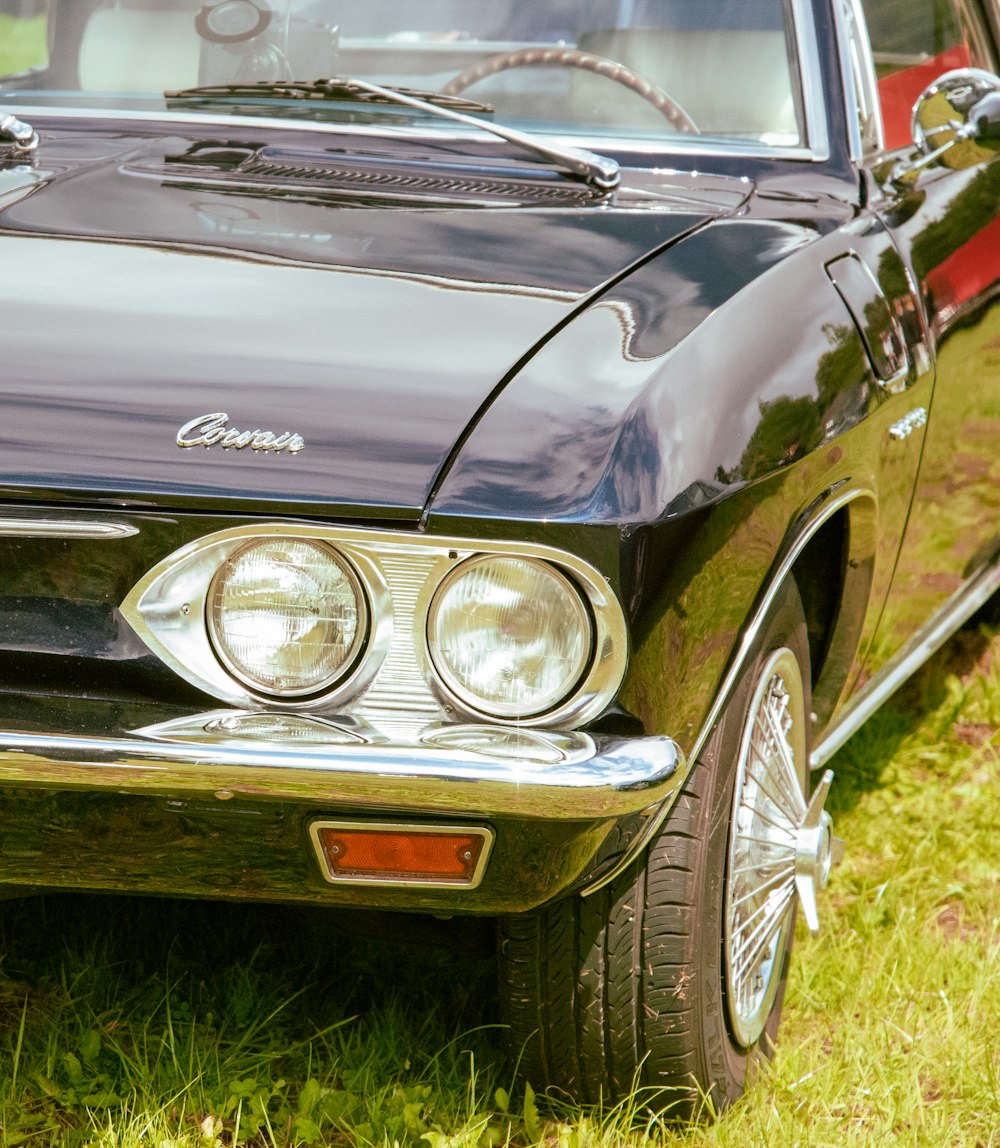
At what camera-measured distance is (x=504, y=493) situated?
162 centimetres

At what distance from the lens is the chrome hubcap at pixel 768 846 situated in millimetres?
2156

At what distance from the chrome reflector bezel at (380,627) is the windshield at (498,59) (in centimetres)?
133

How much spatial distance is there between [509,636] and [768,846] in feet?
2.76

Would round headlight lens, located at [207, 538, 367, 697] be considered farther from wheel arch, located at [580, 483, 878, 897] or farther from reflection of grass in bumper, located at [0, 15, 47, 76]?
reflection of grass in bumper, located at [0, 15, 47, 76]

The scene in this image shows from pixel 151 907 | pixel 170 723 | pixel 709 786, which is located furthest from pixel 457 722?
pixel 151 907

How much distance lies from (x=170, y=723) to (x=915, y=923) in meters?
1.68

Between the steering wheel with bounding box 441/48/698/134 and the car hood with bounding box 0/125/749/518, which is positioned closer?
the car hood with bounding box 0/125/749/518

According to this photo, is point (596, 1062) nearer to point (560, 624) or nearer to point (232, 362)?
point (560, 624)

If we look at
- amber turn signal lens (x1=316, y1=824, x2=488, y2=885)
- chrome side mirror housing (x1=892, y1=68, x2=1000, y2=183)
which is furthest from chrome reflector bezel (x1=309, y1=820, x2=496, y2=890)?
chrome side mirror housing (x1=892, y1=68, x2=1000, y2=183)

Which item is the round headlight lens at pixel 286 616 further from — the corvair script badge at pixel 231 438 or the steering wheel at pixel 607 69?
the steering wheel at pixel 607 69

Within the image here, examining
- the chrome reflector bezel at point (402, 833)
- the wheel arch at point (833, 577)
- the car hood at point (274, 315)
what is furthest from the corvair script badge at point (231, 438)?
the wheel arch at point (833, 577)

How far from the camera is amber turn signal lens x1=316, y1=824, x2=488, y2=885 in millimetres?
1691

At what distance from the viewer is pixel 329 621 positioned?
5.51ft

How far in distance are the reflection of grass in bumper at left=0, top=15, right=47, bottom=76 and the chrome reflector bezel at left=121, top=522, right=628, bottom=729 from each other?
1900 millimetres
